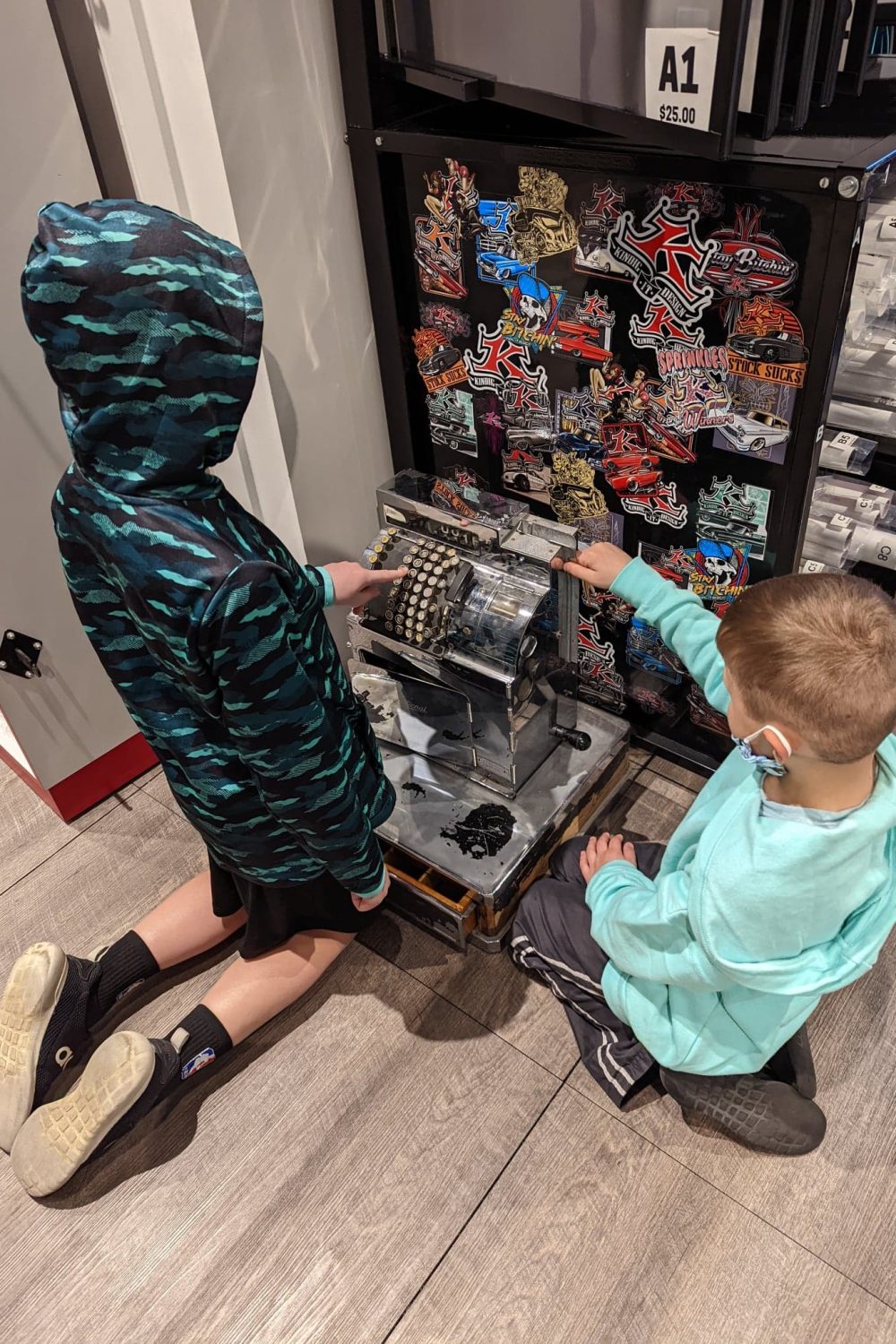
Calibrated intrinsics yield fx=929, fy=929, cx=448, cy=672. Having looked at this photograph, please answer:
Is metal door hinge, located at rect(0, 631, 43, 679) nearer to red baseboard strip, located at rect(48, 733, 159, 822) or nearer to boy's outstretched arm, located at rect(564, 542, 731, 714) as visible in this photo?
red baseboard strip, located at rect(48, 733, 159, 822)

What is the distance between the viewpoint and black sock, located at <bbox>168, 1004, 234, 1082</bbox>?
1461mm

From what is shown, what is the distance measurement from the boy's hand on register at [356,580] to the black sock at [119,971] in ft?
2.32

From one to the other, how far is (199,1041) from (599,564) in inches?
38.6

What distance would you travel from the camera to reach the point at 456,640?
153 centimetres

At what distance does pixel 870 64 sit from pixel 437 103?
708mm

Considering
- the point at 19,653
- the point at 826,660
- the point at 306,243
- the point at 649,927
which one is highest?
the point at 306,243

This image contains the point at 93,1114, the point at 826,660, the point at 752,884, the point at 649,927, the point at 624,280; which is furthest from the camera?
the point at 624,280

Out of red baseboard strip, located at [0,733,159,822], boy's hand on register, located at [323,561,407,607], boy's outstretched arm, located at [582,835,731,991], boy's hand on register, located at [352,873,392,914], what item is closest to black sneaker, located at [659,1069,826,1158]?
boy's outstretched arm, located at [582,835,731,991]

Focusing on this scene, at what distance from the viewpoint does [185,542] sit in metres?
0.99

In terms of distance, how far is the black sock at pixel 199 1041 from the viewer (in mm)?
1461

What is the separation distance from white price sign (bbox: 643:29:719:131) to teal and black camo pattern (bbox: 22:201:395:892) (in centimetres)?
55

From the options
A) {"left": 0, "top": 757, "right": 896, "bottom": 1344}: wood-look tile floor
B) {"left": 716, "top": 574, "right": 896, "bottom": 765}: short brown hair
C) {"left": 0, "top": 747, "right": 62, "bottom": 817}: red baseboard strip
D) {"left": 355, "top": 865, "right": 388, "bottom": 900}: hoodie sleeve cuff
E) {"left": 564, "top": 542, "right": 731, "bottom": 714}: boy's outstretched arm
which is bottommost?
{"left": 0, "top": 757, "right": 896, "bottom": 1344}: wood-look tile floor

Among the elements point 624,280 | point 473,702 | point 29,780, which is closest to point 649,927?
point 473,702

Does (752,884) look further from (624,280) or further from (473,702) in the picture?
(624,280)
